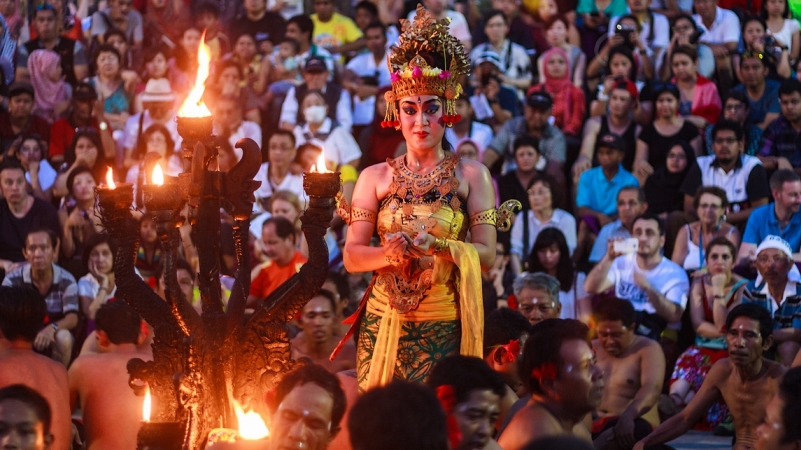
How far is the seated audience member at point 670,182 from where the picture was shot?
33.1 ft

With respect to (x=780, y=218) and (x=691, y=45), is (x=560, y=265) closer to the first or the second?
(x=780, y=218)

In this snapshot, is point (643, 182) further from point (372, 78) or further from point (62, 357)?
point (62, 357)

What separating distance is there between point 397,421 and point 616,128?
26.9ft

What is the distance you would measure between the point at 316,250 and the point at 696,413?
10.6 feet

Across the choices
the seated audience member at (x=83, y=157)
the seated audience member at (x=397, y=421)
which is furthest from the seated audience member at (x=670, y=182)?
the seated audience member at (x=397, y=421)

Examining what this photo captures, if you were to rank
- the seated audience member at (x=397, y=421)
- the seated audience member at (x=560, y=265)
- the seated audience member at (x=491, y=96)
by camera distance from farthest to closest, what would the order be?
the seated audience member at (x=491, y=96)
the seated audience member at (x=560, y=265)
the seated audience member at (x=397, y=421)

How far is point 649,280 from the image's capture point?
28.5 feet

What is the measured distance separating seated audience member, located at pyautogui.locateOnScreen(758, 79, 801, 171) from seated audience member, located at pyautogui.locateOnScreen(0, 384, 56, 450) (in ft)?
25.1

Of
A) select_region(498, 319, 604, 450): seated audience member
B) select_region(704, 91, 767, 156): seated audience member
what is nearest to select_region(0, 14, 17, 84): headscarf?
select_region(704, 91, 767, 156): seated audience member

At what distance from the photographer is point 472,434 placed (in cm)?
387

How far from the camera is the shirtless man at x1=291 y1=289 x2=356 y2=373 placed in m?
7.20

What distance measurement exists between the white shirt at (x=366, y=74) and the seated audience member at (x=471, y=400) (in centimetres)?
804

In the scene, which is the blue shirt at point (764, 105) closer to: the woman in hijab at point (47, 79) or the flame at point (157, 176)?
the woman in hijab at point (47, 79)

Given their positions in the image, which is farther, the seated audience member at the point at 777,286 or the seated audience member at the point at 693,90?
the seated audience member at the point at 693,90
